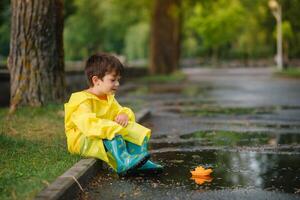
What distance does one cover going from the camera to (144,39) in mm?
55844

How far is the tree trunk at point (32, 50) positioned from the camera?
11805 mm

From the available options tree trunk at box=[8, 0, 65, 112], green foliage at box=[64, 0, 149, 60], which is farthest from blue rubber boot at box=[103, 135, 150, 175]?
green foliage at box=[64, 0, 149, 60]

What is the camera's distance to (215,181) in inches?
237

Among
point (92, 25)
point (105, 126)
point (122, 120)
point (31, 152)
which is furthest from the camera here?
point (92, 25)

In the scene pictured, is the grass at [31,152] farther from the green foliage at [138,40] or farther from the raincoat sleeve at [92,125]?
the green foliage at [138,40]

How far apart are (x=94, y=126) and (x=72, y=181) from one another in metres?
0.89

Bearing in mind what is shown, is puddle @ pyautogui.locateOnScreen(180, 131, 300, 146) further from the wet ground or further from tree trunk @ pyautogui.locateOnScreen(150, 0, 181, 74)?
tree trunk @ pyautogui.locateOnScreen(150, 0, 181, 74)

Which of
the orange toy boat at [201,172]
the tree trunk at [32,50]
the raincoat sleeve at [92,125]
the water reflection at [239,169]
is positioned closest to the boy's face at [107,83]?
the raincoat sleeve at [92,125]

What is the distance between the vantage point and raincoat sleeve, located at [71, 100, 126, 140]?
20.2ft

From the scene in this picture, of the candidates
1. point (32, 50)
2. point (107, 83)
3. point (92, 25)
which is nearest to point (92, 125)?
point (107, 83)

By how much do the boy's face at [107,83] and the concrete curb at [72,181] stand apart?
71 centimetres

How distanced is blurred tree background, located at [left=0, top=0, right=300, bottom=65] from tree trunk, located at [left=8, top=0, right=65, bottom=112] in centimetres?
2727

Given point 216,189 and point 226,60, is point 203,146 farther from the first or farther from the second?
point 226,60

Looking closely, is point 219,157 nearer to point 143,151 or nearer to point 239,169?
point 239,169
